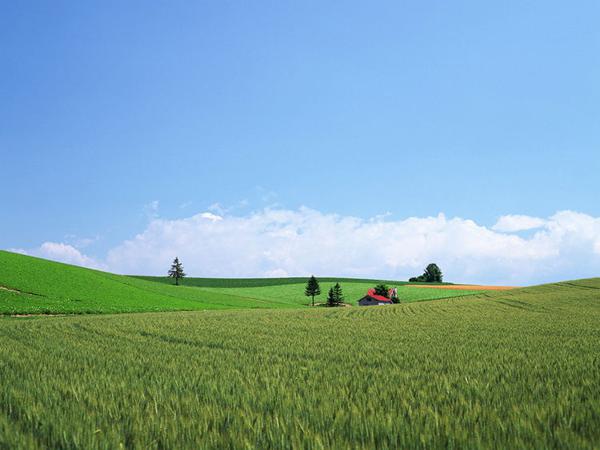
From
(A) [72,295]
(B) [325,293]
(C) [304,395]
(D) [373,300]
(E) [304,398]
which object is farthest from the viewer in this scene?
(B) [325,293]

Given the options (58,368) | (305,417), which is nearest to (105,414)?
(305,417)

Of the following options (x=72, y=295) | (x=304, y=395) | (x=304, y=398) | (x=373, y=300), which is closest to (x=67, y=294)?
(x=72, y=295)

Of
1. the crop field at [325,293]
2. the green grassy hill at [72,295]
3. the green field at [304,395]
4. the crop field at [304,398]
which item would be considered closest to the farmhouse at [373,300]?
the crop field at [325,293]

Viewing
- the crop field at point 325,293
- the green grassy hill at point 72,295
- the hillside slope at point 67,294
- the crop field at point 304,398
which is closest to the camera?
the crop field at point 304,398

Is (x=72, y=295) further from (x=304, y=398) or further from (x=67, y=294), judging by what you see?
(x=304, y=398)

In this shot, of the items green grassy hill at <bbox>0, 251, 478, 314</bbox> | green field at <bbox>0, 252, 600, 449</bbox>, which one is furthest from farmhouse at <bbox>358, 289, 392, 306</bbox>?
green field at <bbox>0, 252, 600, 449</bbox>

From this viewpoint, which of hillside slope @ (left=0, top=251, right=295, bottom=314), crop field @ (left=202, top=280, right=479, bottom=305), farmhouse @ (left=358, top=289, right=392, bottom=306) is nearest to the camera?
hillside slope @ (left=0, top=251, right=295, bottom=314)

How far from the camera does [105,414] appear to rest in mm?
5371

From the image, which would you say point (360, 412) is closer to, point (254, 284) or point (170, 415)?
point (170, 415)

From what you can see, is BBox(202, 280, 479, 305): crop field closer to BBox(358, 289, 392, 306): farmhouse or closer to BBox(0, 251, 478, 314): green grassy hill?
BBox(358, 289, 392, 306): farmhouse

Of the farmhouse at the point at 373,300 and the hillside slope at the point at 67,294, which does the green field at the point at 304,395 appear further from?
the farmhouse at the point at 373,300

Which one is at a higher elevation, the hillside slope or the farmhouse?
the hillside slope

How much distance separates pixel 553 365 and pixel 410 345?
462 cm

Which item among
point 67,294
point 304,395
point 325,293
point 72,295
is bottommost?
point 325,293
